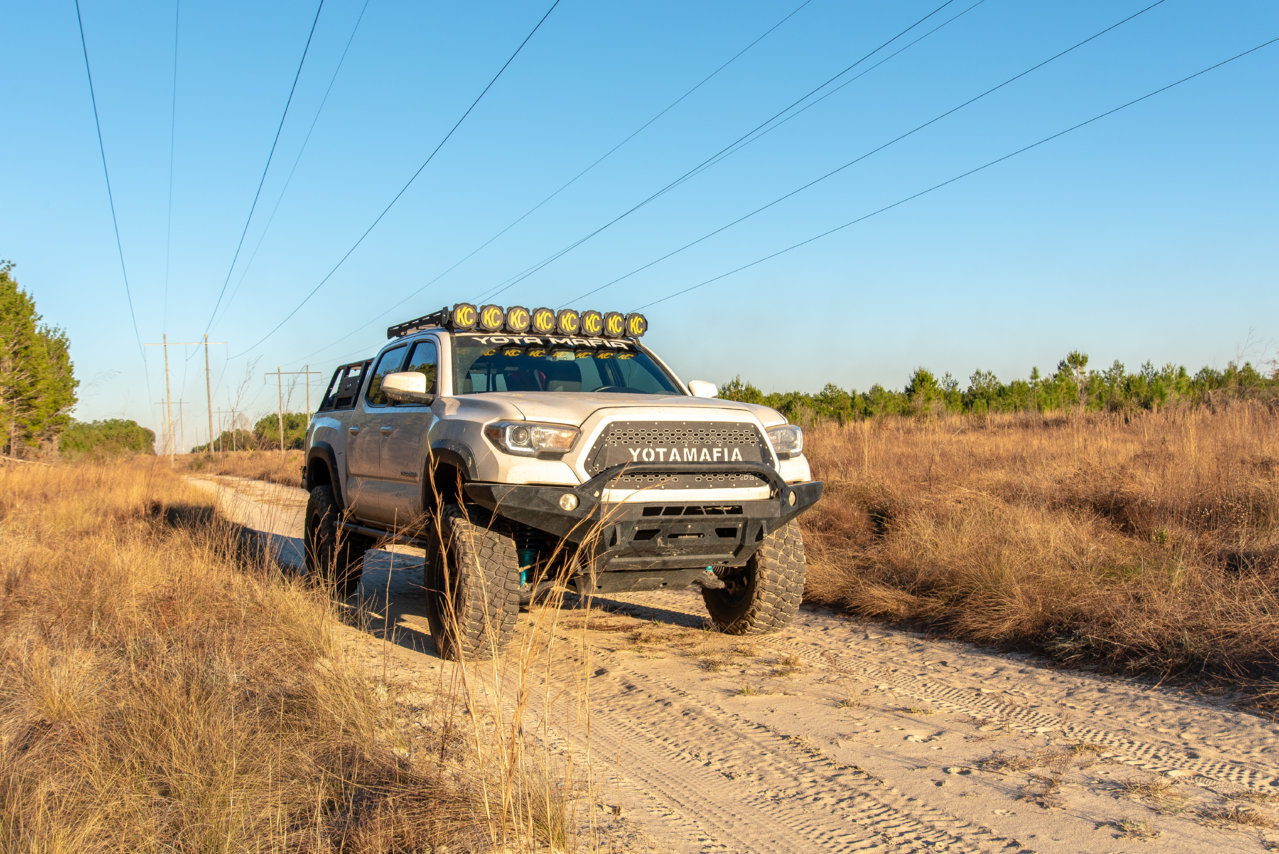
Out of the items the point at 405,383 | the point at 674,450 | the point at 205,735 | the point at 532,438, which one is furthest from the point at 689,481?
the point at 205,735

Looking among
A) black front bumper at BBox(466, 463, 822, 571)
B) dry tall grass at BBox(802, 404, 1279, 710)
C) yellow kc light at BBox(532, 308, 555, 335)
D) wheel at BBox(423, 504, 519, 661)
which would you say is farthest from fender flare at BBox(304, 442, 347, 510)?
dry tall grass at BBox(802, 404, 1279, 710)

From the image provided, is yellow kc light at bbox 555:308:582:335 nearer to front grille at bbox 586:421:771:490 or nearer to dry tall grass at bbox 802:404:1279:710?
front grille at bbox 586:421:771:490

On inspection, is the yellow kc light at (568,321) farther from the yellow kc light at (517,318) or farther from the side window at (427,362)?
the side window at (427,362)

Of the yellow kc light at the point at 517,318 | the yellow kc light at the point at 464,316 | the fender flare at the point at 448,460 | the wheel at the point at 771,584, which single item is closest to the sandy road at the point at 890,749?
the wheel at the point at 771,584

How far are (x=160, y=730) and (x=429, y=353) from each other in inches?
137

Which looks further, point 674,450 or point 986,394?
point 986,394

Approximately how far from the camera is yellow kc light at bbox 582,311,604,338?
6.64 metres

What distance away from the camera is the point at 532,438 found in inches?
189

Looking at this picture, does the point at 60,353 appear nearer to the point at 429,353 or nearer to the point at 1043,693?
the point at 429,353

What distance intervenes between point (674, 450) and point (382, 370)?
11.6 feet

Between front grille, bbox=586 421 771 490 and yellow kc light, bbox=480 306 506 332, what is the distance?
1849mm

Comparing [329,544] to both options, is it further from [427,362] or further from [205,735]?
[205,735]

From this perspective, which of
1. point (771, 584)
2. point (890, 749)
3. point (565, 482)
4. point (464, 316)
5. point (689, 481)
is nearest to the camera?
point (890, 749)

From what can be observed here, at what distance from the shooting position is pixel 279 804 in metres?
2.82
